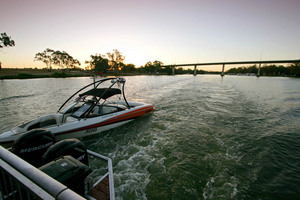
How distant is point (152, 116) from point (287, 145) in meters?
7.22

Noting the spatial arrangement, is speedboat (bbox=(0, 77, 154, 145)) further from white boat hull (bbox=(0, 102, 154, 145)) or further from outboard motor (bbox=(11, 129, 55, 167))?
outboard motor (bbox=(11, 129, 55, 167))

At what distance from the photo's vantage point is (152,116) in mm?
9898

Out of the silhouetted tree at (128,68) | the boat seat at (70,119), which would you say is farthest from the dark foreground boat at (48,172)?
the silhouetted tree at (128,68)

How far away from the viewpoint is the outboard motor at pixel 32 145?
10.2 feet

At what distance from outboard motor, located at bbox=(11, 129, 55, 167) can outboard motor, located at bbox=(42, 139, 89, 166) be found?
730mm

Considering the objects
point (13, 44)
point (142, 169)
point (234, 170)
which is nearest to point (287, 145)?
point (234, 170)

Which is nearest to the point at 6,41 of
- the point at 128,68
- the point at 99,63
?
the point at 99,63

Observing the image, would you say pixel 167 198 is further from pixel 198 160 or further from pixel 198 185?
pixel 198 160

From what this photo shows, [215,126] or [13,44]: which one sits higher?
[13,44]

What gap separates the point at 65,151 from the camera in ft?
9.55

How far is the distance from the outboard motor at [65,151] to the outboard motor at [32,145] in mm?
730

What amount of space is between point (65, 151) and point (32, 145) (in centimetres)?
105

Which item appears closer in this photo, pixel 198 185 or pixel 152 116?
pixel 198 185

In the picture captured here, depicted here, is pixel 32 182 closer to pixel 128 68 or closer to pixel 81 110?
pixel 81 110
